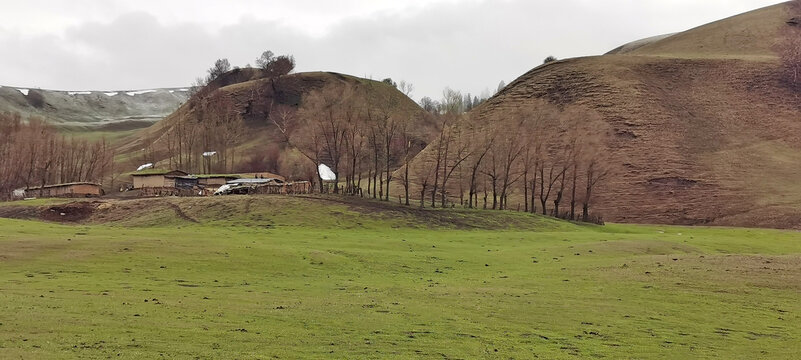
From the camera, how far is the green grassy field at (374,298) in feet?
52.5

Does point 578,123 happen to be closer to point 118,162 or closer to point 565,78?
point 565,78

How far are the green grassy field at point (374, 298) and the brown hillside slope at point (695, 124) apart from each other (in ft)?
175

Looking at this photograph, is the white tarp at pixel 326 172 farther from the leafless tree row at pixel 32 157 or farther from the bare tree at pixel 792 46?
the bare tree at pixel 792 46

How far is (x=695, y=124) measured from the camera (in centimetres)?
11788

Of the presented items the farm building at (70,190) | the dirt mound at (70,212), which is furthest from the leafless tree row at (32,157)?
the dirt mound at (70,212)

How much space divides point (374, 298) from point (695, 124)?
109937 mm

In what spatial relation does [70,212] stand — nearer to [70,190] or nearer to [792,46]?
[70,190]

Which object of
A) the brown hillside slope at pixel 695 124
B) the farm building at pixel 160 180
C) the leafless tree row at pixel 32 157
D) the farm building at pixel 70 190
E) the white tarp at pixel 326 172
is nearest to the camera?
the farm building at pixel 70 190

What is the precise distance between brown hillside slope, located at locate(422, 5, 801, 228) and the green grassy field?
5337 cm

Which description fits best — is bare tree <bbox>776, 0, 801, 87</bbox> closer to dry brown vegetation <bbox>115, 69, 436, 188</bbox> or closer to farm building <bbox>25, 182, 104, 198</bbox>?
dry brown vegetation <bbox>115, 69, 436, 188</bbox>

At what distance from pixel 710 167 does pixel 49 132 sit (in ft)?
393

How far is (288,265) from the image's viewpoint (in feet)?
103

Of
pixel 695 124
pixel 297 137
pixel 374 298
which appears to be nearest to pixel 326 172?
pixel 297 137

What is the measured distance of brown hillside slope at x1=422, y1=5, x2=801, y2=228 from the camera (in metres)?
95.9
